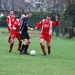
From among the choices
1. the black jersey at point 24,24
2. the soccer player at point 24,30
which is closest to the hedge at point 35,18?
the soccer player at point 24,30

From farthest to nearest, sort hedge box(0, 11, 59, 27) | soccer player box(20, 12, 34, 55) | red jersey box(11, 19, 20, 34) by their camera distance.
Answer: hedge box(0, 11, 59, 27) < red jersey box(11, 19, 20, 34) < soccer player box(20, 12, 34, 55)

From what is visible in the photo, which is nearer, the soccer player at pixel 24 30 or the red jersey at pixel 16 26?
the soccer player at pixel 24 30

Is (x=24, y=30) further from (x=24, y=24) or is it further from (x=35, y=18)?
(x=35, y=18)

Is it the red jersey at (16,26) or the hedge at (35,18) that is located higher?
the red jersey at (16,26)

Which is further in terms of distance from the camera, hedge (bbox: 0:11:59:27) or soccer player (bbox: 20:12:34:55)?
hedge (bbox: 0:11:59:27)

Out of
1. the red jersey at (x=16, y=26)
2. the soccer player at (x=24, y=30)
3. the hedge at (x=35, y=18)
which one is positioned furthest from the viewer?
the hedge at (x=35, y=18)

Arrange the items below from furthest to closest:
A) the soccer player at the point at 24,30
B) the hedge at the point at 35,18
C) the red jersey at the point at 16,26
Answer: the hedge at the point at 35,18, the red jersey at the point at 16,26, the soccer player at the point at 24,30

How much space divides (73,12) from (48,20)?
89.3ft

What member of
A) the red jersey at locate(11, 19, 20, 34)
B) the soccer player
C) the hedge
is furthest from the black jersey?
the hedge

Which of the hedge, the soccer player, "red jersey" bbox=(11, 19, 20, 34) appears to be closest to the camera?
the soccer player

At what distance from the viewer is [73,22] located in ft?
138

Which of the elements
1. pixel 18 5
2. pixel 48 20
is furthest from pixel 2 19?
pixel 48 20

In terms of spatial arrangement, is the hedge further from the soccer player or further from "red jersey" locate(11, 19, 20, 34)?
the soccer player

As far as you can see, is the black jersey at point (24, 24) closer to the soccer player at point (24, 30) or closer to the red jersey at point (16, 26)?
the soccer player at point (24, 30)
